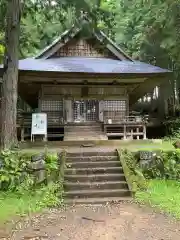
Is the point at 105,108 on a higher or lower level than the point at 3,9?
lower

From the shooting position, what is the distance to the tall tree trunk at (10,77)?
454 inches

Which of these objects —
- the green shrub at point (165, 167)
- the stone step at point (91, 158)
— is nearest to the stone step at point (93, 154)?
the stone step at point (91, 158)

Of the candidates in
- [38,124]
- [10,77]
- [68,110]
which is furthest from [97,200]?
[68,110]

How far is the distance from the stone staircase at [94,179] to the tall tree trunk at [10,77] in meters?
2.21

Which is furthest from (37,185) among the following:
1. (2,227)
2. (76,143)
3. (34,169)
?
(76,143)

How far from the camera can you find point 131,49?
2816 centimetres

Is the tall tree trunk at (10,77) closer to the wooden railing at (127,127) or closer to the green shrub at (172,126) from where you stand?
the wooden railing at (127,127)

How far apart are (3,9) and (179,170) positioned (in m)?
8.22

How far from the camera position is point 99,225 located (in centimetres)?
712

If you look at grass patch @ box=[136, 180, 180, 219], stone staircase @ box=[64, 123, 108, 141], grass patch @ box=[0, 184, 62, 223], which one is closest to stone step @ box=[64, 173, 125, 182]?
grass patch @ box=[0, 184, 62, 223]

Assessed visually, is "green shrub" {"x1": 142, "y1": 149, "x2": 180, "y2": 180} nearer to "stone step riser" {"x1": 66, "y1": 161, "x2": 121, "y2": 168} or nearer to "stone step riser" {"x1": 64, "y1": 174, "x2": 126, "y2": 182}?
"stone step riser" {"x1": 66, "y1": 161, "x2": 121, "y2": 168}

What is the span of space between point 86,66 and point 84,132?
3418mm

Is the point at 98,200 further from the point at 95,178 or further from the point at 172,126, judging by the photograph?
the point at 172,126

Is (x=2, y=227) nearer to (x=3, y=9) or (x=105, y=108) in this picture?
(x=3, y=9)
